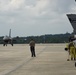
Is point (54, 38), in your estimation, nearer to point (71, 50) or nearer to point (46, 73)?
point (71, 50)

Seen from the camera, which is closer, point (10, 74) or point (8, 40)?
point (10, 74)

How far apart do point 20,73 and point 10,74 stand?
2.14 feet

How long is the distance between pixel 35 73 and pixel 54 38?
396ft

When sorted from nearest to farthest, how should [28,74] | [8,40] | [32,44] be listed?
1. [28,74]
2. [32,44]
3. [8,40]

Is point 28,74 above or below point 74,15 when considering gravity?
below

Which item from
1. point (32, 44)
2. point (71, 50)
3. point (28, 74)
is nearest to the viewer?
point (28, 74)

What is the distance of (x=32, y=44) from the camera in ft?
115

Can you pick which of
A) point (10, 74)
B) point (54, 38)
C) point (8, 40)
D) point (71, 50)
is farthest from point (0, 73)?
point (54, 38)

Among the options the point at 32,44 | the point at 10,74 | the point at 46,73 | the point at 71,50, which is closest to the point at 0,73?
the point at 10,74

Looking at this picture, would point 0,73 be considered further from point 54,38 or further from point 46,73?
point 54,38

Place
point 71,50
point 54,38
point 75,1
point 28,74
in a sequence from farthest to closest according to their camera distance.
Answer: point 54,38 → point 71,50 → point 75,1 → point 28,74

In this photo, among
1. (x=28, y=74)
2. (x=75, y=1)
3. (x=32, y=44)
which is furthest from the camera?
(x=32, y=44)

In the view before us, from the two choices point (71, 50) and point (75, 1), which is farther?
point (71, 50)

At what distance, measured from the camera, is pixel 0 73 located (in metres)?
18.9
